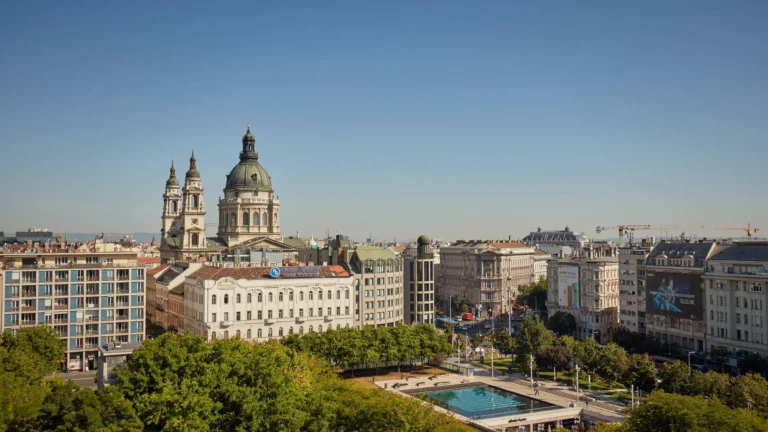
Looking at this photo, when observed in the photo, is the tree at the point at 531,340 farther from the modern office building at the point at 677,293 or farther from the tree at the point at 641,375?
the modern office building at the point at 677,293

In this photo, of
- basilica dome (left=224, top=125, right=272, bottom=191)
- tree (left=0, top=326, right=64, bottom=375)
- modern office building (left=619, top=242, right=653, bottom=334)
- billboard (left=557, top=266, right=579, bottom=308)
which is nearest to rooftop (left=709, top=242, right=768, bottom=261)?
modern office building (left=619, top=242, right=653, bottom=334)

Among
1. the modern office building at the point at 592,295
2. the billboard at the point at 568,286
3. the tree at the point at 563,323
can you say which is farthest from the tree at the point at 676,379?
the billboard at the point at 568,286

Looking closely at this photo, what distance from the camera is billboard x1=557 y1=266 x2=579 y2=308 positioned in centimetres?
15350

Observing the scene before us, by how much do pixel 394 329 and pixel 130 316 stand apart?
1599 inches

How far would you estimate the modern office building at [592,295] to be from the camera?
146 m

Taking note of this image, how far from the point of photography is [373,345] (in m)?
106

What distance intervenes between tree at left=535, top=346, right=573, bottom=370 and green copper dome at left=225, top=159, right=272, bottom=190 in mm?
96149

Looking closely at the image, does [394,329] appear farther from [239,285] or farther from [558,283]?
[558,283]

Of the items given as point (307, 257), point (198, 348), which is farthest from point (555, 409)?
point (307, 257)

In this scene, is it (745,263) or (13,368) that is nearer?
(13,368)

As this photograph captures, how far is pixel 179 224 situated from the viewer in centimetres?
19262

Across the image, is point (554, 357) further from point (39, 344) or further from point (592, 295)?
point (39, 344)

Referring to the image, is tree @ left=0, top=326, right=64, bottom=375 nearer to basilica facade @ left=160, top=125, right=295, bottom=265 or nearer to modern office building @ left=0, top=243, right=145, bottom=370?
modern office building @ left=0, top=243, right=145, bottom=370

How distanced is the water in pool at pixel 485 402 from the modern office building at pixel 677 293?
134 ft
